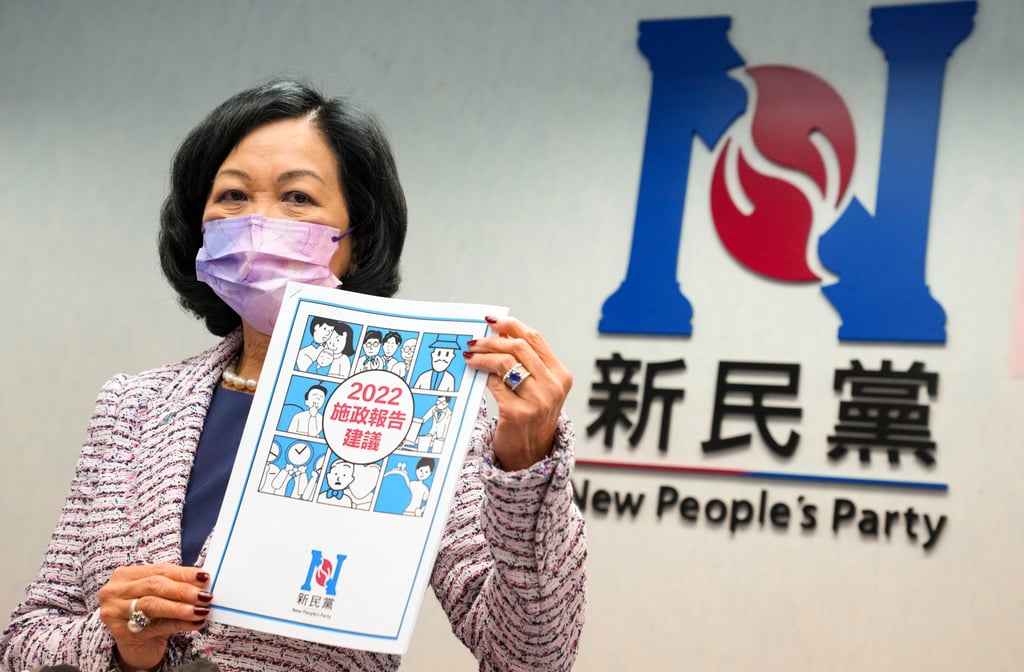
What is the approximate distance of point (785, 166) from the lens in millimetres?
3123

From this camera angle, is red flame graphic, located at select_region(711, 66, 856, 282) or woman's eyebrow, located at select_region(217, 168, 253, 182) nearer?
woman's eyebrow, located at select_region(217, 168, 253, 182)

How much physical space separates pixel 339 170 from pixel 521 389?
21.3 inches

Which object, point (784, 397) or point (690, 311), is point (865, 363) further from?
point (690, 311)

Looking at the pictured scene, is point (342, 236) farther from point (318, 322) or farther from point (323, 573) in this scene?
point (323, 573)

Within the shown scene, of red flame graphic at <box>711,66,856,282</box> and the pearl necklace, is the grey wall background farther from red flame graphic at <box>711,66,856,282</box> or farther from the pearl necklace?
the pearl necklace

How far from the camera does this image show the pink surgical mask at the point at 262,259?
1343mm

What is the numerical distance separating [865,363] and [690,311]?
500 millimetres

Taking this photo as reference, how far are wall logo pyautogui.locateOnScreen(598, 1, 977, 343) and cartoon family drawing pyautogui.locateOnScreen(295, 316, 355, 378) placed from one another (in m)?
2.06

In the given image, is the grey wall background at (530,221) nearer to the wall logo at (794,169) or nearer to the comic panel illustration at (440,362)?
the wall logo at (794,169)

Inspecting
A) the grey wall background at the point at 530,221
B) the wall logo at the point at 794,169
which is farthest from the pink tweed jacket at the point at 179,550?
the wall logo at the point at 794,169

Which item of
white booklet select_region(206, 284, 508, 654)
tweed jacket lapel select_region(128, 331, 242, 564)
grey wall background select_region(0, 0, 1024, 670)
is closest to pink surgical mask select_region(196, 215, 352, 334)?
tweed jacket lapel select_region(128, 331, 242, 564)

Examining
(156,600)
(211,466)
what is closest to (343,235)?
(211,466)

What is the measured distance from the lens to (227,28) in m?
3.89

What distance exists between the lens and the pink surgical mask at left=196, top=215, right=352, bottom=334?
52.9 inches
